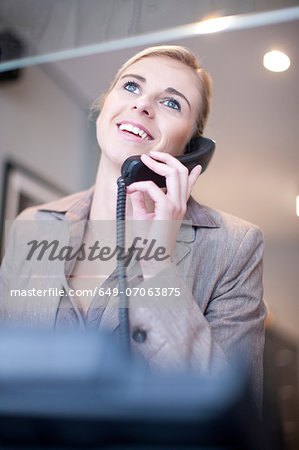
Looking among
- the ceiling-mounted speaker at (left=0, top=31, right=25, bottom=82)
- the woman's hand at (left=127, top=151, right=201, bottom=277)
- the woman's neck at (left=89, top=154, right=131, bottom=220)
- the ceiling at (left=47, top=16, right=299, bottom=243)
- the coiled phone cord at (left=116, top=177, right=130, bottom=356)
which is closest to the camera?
the coiled phone cord at (left=116, top=177, right=130, bottom=356)

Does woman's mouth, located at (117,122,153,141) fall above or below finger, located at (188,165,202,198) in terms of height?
above

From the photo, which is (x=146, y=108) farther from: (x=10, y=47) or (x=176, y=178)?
(x=10, y=47)

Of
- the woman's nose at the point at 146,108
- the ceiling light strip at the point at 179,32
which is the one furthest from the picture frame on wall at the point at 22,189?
the woman's nose at the point at 146,108

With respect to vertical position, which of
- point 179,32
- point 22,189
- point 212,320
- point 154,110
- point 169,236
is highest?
point 179,32

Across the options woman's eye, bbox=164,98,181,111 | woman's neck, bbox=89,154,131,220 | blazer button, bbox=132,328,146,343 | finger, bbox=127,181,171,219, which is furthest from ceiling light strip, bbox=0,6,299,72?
blazer button, bbox=132,328,146,343

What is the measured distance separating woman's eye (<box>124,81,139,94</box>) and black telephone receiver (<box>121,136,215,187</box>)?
0.45 ft

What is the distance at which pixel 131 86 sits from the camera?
891 mm

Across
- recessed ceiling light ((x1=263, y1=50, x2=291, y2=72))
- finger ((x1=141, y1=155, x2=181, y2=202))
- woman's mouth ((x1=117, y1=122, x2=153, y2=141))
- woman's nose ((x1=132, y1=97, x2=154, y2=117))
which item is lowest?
finger ((x1=141, y1=155, x2=181, y2=202))

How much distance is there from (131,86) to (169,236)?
1.07 feet

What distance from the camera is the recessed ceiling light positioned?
84 cm

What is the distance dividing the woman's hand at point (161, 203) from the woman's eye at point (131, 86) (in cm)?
16

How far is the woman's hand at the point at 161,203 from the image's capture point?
28.1 inches

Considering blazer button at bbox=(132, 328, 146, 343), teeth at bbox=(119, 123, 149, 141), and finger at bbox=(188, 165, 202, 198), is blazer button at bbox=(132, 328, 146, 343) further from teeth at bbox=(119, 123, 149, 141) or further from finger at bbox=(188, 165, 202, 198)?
teeth at bbox=(119, 123, 149, 141)

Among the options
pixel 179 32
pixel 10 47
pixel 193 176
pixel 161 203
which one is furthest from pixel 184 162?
pixel 10 47
